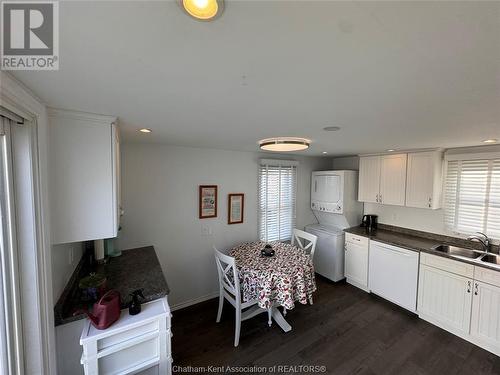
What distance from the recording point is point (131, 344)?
1.39 m

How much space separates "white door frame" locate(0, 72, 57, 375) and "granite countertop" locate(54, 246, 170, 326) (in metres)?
0.21

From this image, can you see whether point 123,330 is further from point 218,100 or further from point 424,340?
point 424,340

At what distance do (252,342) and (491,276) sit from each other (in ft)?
8.47

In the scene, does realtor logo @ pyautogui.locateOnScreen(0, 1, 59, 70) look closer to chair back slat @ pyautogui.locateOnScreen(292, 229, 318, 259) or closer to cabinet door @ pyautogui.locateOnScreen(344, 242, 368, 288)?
chair back slat @ pyautogui.locateOnScreen(292, 229, 318, 259)

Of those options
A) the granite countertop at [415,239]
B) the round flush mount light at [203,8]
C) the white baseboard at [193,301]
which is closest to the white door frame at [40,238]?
the round flush mount light at [203,8]

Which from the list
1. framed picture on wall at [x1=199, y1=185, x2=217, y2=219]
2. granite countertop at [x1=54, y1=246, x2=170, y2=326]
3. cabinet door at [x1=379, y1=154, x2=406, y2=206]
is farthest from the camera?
cabinet door at [x1=379, y1=154, x2=406, y2=206]

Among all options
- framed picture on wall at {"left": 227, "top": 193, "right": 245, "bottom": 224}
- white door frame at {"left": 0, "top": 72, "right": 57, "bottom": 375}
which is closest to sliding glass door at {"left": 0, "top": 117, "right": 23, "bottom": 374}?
white door frame at {"left": 0, "top": 72, "right": 57, "bottom": 375}

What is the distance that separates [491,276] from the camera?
2178 mm

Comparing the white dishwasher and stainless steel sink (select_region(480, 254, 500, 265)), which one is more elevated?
stainless steel sink (select_region(480, 254, 500, 265))

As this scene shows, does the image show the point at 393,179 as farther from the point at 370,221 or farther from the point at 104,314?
the point at 104,314

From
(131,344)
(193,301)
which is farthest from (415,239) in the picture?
(131,344)

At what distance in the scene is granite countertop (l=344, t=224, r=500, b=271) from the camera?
8.39 ft

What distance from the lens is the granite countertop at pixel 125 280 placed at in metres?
Answer: 1.42

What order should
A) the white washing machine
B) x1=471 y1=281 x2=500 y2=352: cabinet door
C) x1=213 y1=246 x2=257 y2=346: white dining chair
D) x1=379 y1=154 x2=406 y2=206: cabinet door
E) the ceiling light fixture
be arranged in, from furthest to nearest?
the white washing machine < x1=379 y1=154 x2=406 y2=206: cabinet door < x1=213 y1=246 x2=257 y2=346: white dining chair < x1=471 y1=281 x2=500 y2=352: cabinet door < the ceiling light fixture
